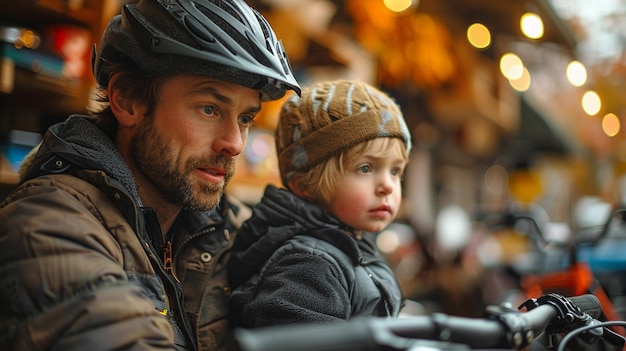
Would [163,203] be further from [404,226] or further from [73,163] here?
[404,226]

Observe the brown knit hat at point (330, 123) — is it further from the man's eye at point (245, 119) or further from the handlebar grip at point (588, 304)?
the handlebar grip at point (588, 304)

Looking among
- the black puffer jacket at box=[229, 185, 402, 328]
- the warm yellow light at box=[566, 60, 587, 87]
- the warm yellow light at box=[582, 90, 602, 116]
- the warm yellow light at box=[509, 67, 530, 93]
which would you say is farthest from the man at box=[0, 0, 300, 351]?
the warm yellow light at box=[509, 67, 530, 93]

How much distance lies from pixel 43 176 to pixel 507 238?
33.2 ft

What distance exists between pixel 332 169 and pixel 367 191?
0.51 ft

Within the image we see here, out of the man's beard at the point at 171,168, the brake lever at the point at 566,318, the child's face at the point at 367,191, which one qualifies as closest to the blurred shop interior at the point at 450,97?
the man's beard at the point at 171,168

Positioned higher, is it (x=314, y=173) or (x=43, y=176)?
(x=314, y=173)

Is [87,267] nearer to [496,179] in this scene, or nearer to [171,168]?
[171,168]

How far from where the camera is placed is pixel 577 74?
6.57 meters

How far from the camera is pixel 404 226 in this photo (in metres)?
9.98

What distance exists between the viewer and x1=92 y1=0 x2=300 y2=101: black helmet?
1.90 meters

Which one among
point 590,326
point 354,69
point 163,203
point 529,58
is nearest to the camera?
point 590,326

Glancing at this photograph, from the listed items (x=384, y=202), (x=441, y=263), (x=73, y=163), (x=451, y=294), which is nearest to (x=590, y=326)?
(x=384, y=202)

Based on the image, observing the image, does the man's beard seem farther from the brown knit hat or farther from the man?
the brown knit hat

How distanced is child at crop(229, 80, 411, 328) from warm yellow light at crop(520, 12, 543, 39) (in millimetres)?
4332
